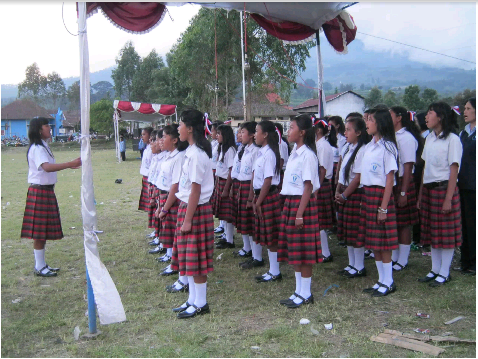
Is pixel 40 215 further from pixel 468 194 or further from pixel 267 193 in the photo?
pixel 468 194

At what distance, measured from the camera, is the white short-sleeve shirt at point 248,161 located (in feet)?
16.9

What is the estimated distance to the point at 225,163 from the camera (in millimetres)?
6016

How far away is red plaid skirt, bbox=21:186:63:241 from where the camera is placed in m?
4.80

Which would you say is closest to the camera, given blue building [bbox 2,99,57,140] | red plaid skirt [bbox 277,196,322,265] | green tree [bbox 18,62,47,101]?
red plaid skirt [bbox 277,196,322,265]

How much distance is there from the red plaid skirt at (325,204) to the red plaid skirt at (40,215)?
3.25m

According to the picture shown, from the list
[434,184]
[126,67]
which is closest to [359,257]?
[434,184]

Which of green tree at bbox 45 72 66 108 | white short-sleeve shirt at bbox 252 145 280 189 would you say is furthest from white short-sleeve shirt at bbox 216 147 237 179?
green tree at bbox 45 72 66 108

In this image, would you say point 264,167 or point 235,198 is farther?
point 235,198

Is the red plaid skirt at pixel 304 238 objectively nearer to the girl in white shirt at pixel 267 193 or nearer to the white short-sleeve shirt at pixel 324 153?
the girl in white shirt at pixel 267 193

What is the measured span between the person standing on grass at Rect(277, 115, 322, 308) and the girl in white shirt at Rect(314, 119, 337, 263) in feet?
3.84

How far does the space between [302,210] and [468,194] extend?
7.14 feet

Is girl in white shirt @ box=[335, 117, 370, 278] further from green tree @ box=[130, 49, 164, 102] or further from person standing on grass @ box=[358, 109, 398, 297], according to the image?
green tree @ box=[130, 49, 164, 102]

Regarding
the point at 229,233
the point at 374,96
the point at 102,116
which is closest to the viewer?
the point at 229,233

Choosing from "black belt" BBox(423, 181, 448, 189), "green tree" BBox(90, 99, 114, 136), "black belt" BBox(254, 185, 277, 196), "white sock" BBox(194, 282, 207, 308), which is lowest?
"white sock" BBox(194, 282, 207, 308)
